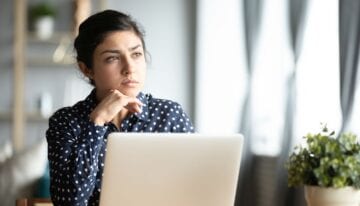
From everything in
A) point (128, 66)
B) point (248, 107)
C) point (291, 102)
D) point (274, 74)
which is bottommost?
point (248, 107)

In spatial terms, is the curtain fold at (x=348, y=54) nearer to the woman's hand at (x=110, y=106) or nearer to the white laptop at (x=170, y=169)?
the woman's hand at (x=110, y=106)

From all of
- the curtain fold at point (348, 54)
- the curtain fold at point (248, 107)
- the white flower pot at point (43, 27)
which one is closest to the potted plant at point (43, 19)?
the white flower pot at point (43, 27)

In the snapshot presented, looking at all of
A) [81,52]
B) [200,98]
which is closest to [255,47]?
[200,98]

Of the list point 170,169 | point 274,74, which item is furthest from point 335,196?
point 274,74

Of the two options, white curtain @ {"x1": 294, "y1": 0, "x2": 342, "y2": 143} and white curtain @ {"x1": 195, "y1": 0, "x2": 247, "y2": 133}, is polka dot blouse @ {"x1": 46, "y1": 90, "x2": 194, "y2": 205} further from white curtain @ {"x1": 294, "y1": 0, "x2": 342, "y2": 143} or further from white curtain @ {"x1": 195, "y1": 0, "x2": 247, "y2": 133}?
white curtain @ {"x1": 195, "y1": 0, "x2": 247, "y2": 133}

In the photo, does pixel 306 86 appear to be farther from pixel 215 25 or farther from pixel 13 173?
pixel 13 173

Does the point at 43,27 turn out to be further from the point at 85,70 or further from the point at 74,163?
the point at 74,163

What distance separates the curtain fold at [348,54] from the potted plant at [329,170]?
62.6 inches

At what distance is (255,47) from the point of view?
4.27m

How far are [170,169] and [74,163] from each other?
1.31ft

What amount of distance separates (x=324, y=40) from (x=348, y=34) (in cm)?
49

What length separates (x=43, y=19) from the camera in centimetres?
523

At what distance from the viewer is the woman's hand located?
5.57ft

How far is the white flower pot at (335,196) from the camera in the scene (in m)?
1.61
